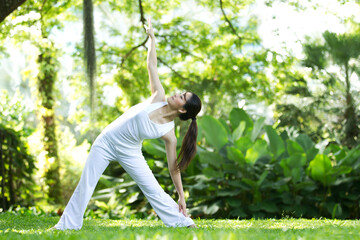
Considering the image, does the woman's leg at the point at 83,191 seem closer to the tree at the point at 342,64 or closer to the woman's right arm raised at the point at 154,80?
the woman's right arm raised at the point at 154,80

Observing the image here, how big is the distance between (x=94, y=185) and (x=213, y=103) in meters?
11.2

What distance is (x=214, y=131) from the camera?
678 centimetres

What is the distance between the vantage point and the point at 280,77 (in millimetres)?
10859

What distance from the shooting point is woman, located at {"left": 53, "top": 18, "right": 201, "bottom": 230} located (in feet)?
11.7

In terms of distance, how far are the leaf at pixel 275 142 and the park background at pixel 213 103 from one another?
0.02 meters

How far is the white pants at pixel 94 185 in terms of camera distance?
139 inches

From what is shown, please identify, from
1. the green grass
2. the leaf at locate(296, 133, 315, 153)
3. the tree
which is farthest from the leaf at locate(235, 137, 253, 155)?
the tree

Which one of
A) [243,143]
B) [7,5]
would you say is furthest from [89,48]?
[243,143]

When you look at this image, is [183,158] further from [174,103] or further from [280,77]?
[280,77]

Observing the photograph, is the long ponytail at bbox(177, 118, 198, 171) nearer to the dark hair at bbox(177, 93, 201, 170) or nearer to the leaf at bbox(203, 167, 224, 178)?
the dark hair at bbox(177, 93, 201, 170)

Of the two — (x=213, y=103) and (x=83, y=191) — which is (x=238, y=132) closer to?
(x=83, y=191)

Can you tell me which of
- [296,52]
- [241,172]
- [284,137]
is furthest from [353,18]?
[241,172]

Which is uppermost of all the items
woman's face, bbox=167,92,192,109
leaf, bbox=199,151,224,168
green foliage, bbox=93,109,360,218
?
woman's face, bbox=167,92,192,109

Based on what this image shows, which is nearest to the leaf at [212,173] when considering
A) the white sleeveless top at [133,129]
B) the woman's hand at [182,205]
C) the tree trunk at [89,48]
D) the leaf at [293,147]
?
the leaf at [293,147]
